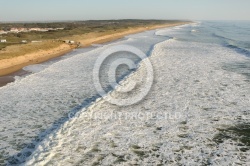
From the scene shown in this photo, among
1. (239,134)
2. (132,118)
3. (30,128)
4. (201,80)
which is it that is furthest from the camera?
(201,80)

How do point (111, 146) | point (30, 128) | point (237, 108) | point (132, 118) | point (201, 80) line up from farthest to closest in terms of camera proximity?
point (201, 80) < point (237, 108) < point (132, 118) < point (30, 128) < point (111, 146)

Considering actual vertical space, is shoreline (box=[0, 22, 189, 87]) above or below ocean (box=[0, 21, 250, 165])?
above

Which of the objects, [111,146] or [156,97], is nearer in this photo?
[111,146]

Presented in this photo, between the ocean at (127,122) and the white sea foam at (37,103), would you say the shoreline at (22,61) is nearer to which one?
the white sea foam at (37,103)

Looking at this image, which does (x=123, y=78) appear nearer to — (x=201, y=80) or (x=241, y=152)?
(x=201, y=80)

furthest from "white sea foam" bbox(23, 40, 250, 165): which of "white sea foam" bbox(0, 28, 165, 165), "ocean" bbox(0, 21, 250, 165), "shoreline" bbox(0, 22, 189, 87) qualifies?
"shoreline" bbox(0, 22, 189, 87)

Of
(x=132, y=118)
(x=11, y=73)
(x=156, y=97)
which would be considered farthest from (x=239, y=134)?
(x=11, y=73)

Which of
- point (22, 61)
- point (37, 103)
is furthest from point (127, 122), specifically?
point (22, 61)

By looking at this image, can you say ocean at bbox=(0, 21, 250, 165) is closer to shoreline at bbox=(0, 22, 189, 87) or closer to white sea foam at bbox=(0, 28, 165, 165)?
white sea foam at bbox=(0, 28, 165, 165)
